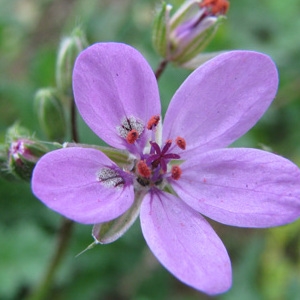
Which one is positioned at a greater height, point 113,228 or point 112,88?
point 112,88

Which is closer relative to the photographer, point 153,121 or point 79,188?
point 79,188

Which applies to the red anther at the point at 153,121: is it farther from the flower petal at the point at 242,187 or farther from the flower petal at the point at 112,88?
the flower petal at the point at 242,187

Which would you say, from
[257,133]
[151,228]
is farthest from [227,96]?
[257,133]

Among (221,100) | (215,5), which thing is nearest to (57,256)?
(221,100)

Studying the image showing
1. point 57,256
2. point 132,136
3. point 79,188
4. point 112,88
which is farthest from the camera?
point 57,256

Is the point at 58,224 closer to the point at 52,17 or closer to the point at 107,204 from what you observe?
the point at 107,204

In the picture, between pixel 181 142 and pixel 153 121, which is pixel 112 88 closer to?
pixel 153 121

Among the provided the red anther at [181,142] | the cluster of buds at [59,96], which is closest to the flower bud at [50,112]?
the cluster of buds at [59,96]

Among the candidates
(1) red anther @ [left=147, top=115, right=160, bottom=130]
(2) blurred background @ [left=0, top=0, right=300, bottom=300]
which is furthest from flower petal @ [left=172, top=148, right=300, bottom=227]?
(2) blurred background @ [left=0, top=0, right=300, bottom=300]

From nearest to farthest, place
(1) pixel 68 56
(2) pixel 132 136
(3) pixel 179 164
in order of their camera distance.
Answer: (2) pixel 132 136 → (3) pixel 179 164 → (1) pixel 68 56
